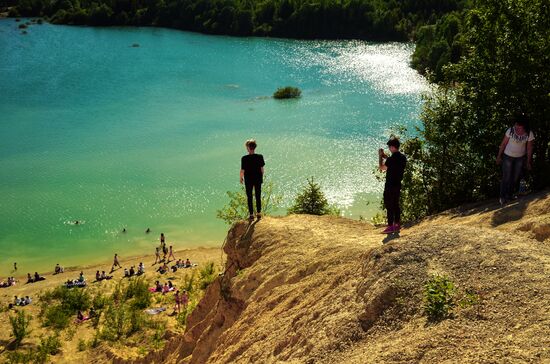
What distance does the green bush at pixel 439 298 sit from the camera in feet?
31.5

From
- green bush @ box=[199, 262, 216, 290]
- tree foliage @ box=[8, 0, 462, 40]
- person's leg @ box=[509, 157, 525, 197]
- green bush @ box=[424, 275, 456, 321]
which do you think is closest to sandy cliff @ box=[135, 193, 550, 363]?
green bush @ box=[424, 275, 456, 321]

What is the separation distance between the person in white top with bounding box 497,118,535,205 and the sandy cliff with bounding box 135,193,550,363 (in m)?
0.81

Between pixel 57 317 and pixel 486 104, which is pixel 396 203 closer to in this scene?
pixel 486 104

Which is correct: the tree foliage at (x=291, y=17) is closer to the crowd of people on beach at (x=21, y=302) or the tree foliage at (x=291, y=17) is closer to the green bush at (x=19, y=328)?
the crowd of people on beach at (x=21, y=302)

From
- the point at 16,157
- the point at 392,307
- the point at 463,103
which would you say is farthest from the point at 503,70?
the point at 16,157

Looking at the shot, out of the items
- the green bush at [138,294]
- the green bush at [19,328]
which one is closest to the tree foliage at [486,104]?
the green bush at [138,294]

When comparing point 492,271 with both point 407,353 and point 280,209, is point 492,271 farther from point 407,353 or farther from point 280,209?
point 280,209

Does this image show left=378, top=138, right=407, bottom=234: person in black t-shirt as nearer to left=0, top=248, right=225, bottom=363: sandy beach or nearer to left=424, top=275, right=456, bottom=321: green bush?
left=424, top=275, right=456, bottom=321: green bush

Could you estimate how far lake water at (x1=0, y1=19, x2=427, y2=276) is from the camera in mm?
52094

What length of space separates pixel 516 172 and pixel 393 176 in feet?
13.3

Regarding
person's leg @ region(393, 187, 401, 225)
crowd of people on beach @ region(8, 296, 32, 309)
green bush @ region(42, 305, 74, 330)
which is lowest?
green bush @ region(42, 305, 74, 330)

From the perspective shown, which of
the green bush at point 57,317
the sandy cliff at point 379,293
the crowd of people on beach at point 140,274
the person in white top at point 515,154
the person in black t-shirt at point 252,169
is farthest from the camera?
the crowd of people on beach at point 140,274

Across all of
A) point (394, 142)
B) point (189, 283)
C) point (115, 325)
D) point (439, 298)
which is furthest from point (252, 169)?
point (189, 283)

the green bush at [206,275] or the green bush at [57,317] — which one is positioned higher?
the green bush at [206,275]
